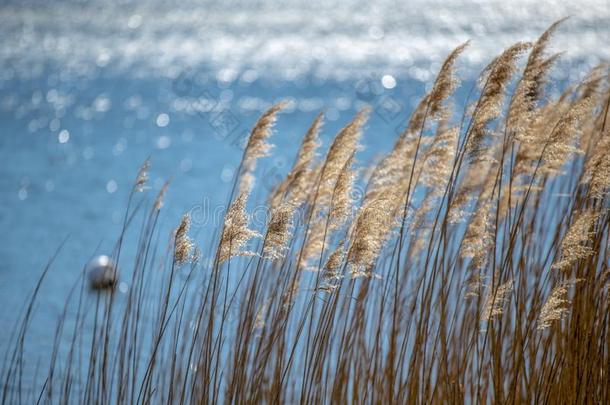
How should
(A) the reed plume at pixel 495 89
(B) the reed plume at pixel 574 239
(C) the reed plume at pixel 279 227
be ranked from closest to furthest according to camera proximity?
(B) the reed plume at pixel 574 239, (C) the reed plume at pixel 279 227, (A) the reed plume at pixel 495 89

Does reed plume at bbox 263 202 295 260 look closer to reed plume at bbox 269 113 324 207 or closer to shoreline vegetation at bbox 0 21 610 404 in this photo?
shoreline vegetation at bbox 0 21 610 404

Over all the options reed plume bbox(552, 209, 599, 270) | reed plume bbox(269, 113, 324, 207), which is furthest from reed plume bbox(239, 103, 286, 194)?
reed plume bbox(552, 209, 599, 270)

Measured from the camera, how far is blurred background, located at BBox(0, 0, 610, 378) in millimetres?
10008

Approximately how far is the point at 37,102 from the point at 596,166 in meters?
13.3

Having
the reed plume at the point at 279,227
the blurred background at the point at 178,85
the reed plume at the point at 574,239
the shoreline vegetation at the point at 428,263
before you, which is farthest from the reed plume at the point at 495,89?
the blurred background at the point at 178,85

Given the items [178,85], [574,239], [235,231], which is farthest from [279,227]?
[178,85]

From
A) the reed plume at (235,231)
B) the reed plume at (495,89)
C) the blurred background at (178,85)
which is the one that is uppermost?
the blurred background at (178,85)

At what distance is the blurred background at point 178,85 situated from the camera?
10.0m

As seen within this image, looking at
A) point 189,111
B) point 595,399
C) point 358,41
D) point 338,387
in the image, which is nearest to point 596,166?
point 595,399

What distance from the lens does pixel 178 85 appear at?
51.2 feet

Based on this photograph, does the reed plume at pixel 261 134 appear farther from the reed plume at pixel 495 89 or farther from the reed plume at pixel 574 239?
the reed plume at pixel 574 239

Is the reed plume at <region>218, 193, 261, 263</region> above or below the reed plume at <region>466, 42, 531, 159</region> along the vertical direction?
below

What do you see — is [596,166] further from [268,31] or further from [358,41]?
[268,31]

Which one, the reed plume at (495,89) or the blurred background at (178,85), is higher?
the blurred background at (178,85)
